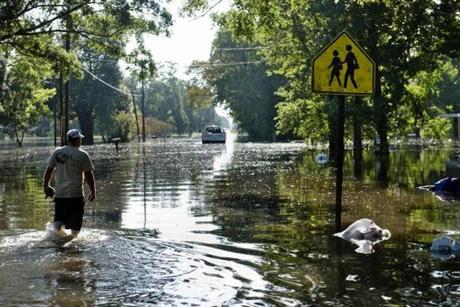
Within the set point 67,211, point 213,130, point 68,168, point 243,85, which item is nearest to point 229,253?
Result: point 67,211

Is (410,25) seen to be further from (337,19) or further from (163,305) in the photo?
(163,305)

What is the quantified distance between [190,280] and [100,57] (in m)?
88.9

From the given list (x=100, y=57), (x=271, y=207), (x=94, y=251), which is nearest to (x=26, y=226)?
(x=94, y=251)

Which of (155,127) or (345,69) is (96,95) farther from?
(345,69)

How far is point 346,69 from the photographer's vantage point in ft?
31.2

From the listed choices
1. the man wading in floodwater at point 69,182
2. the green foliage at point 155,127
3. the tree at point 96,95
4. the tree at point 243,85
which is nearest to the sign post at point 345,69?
the man wading in floodwater at point 69,182

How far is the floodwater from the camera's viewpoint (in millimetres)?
6340

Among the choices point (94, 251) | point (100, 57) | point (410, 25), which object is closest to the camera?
point (94, 251)

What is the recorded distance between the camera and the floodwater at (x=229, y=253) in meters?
6.34

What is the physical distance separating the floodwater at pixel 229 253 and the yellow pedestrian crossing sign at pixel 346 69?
2161 millimetres

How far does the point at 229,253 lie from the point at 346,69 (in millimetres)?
3136

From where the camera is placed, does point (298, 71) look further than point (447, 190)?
Yes

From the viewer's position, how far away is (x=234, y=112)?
83.7m

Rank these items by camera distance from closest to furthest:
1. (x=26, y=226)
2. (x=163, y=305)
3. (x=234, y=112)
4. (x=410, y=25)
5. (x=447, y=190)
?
(x=163, y=305), (x=26, y=226), (x=447, y=190), (x=410, y=25), (x=234, y=112)
